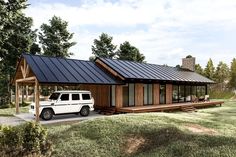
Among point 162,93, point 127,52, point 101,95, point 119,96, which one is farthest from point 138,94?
point 127,52

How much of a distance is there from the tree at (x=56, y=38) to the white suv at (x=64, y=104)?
655 inches

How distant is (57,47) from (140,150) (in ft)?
91.3

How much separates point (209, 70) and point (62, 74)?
1883 inches

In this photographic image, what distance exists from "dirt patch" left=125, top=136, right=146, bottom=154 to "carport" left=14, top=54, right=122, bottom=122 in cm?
826

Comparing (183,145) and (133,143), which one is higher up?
(183,145)

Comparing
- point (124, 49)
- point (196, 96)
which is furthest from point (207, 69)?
point (196, 96)

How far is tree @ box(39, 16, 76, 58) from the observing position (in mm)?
37156

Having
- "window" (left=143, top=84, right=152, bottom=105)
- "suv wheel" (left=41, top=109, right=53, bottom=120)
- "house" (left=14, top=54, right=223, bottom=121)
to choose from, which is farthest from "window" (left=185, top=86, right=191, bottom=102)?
"suv wheel" (left=41, top=109, right=53, bottom=120)

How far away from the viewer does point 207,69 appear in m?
62.8

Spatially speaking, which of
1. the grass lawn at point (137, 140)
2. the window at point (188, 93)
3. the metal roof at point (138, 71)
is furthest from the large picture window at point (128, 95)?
the grass lawn at point (137, 140)

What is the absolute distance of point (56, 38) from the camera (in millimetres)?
37719

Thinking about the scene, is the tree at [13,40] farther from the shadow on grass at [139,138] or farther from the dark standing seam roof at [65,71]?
the shadow on grass at [139,138]

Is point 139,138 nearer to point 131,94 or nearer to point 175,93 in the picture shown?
point 131,94

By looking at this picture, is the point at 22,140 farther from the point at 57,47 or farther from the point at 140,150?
the point at 57,47
